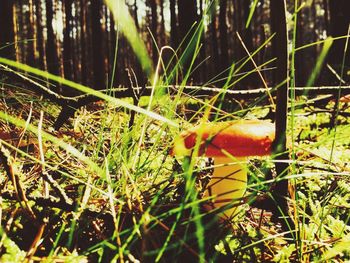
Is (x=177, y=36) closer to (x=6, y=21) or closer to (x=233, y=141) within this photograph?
(x=6, y=21)

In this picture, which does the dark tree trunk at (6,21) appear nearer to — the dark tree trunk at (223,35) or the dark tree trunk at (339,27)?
the dark tree trunk at (339,27)

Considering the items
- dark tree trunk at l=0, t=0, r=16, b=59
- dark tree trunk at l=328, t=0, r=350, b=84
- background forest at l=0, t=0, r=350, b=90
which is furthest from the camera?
dark tree trunk at l=328, t=0, r=350, b=84


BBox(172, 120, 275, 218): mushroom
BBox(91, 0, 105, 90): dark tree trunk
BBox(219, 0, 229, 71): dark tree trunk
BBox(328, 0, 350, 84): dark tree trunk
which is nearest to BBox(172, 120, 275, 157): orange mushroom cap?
BBox(172, 120, 275, 218): mushroom

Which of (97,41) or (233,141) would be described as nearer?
(233,141)

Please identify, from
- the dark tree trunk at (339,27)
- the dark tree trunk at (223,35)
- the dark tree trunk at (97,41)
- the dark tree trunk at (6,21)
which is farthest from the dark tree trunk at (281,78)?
the dark tree trunk at (97,41)

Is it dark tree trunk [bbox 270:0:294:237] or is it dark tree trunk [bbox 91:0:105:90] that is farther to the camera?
dark tree trunk [bbox 91:0:105:90]

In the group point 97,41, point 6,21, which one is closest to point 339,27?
point 6,21

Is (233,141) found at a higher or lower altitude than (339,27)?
lower

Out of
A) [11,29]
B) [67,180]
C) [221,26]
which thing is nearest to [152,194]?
[67,180]

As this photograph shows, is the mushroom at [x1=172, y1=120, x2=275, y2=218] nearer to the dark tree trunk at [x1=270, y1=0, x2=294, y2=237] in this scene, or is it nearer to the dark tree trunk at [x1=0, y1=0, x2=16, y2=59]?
the dark tree trunk at [x1=270, y1=0, x2=294, y2=237]

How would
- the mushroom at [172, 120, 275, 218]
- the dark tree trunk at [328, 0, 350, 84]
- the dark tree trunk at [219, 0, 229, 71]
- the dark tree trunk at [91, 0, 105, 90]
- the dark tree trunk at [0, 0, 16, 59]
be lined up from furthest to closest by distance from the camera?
the dark tree trunk at [91, 0, 105, 90] → the dark tree trunk at [219, 0, 229, 71] → the dark tree trunk at [328, 0, 350, 84] → the dark tree trunk at [0, 0, 16, 59] → the mushroom at [172, 120, 275, 218]

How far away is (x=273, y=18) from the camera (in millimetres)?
997

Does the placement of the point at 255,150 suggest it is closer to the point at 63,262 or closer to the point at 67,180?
the point at 63,262

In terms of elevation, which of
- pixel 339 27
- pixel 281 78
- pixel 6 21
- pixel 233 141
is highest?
pixel 6 21
